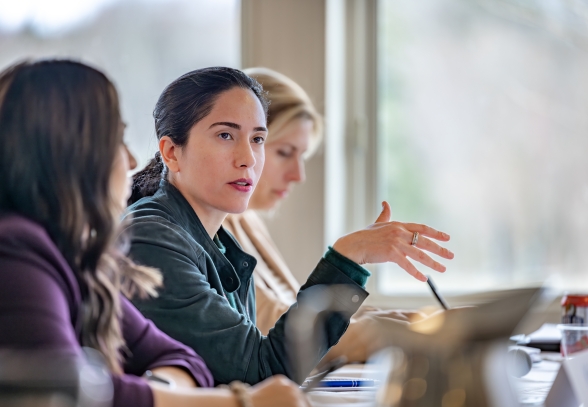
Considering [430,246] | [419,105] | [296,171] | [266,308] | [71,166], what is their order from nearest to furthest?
[71,166]
[430,246]
[266,308]
[296,171]
[419,105]

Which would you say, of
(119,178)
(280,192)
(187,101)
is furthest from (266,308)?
(119,178)

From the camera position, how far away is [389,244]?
3.82 feet

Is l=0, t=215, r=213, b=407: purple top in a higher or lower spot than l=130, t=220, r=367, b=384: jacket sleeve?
higher

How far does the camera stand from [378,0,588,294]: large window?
2705 millimetres

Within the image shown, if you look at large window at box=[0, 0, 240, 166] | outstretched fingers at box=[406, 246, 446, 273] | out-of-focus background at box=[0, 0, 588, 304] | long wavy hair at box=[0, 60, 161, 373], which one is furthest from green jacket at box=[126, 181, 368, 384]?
out-of-focus background at box=[0, 0, 588, 304]

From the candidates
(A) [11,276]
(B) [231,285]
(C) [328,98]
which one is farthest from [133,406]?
(C) [328,98]

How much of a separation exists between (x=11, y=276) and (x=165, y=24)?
225cm

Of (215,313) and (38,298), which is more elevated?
(38,298)

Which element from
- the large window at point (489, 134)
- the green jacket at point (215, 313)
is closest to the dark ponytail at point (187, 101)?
the green jacket at point (215, 313)

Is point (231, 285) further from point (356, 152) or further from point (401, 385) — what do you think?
point (356, 152)

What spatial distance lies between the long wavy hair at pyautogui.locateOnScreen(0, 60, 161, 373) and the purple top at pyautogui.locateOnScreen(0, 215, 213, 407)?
0.09 feet

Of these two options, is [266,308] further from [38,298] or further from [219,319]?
[38,298]

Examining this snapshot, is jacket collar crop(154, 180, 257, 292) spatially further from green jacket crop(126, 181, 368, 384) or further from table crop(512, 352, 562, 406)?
table crop(512, 352, 562, 406)

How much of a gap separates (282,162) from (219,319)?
124 cm
